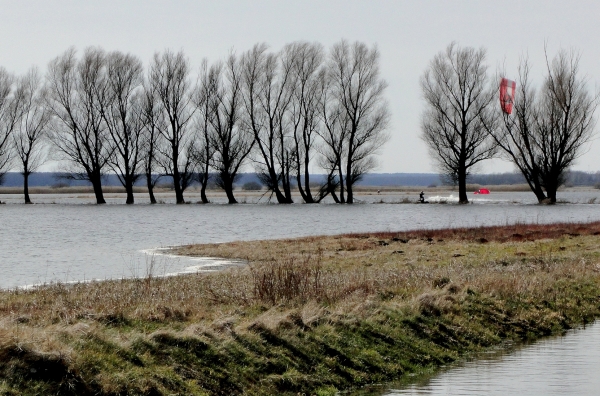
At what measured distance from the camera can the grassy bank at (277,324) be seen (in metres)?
10.0

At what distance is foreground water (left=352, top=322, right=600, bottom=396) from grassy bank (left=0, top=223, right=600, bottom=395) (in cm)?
66

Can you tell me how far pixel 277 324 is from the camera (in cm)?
1275

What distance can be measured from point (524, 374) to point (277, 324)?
152 inches

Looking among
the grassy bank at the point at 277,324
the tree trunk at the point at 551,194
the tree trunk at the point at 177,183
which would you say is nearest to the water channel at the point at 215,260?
the grassy bank at the point at 277,324

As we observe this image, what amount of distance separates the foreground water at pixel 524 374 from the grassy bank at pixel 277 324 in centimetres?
66

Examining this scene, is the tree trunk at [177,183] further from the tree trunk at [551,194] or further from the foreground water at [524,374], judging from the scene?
the foreground water at [524,374]

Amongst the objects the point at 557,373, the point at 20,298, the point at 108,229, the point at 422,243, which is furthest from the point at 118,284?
the point at 108,229

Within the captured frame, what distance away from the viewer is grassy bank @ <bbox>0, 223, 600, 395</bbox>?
1003 cm

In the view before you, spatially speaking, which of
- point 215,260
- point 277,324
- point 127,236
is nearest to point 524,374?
point 277,324

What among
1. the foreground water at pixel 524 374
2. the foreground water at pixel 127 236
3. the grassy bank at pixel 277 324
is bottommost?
the foreground water at pixel 127 236

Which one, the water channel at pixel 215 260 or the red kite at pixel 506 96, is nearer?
the water channel at pixel 215 260

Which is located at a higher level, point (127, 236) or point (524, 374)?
point (524, 374)

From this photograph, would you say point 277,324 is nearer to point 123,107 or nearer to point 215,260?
point 215,260

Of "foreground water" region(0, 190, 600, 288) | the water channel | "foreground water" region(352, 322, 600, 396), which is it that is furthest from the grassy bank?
"foreground water" region(0, 190, 600, 288)
